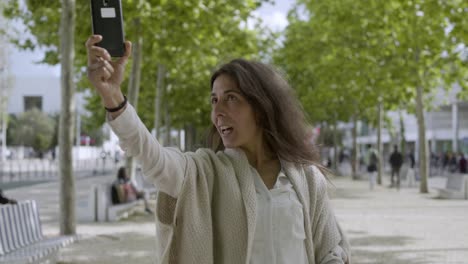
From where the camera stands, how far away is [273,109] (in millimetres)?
2902

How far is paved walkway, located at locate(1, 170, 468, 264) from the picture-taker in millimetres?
10172

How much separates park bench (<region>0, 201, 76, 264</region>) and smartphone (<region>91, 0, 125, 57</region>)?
528cm

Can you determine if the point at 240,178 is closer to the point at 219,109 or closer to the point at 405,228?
the point at 219,109

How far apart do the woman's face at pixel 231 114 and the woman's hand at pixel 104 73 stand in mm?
574

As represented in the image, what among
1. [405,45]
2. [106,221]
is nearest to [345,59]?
[405,45]

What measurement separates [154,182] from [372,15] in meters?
20.6

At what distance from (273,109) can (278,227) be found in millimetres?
492

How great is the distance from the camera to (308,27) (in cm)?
3191

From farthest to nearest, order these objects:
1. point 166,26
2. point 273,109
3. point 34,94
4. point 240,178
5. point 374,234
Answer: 1. point 34,94
2. point 166,26
3. point 374,234
4. point 273,109
5. point 240,178

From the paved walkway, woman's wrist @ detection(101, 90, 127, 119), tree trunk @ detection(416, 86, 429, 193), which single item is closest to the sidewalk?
the paved walkway

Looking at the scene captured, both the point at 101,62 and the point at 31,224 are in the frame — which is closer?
the point at 101,62

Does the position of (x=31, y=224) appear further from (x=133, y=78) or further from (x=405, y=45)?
(x=405, y=45)

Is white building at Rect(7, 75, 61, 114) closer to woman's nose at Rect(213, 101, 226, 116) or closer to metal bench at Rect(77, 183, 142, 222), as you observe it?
metal bench at Rect(77, 183, 142, 222)

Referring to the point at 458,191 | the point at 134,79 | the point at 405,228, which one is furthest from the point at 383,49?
the point at 405,228
